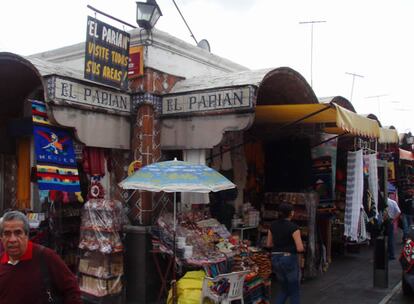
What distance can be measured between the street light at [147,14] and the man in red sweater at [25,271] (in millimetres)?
5093

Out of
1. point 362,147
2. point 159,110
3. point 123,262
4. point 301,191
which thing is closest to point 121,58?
point 159,110

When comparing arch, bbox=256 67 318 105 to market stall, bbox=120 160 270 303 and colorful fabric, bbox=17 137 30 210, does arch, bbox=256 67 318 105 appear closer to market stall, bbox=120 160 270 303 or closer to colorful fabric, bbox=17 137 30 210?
market stall, bbox=120 160 270 303

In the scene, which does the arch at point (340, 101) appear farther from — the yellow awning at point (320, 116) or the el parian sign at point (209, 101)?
the el parian sign at point (209, 101)

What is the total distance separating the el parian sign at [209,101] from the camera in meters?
6.78

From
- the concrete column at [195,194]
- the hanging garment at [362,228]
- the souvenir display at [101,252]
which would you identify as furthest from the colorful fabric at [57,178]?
the hanging garment at [362,228]

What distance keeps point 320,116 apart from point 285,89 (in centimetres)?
105

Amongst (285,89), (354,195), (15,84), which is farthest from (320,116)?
(15,84)

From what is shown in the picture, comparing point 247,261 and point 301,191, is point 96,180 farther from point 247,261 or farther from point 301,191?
point 301,191

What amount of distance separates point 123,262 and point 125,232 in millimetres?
474

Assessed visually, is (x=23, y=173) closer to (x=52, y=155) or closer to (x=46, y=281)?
(x=52, y=155)

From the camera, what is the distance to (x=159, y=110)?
7.65 meters

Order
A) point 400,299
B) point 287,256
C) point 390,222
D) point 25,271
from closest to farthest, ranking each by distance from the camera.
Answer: point 25,271, point 287,256, point 400,299, point 390,222

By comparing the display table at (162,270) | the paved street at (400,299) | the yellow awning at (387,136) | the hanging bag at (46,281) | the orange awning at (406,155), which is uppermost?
the yellow awning at (387,136)

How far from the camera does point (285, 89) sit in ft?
28.3
